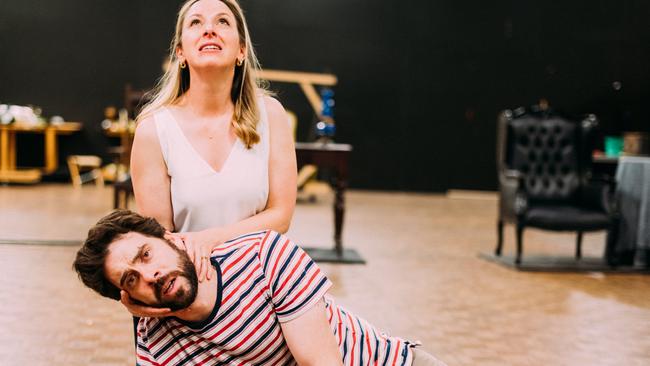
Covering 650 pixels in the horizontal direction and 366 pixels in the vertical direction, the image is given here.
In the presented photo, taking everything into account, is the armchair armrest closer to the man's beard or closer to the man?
the man

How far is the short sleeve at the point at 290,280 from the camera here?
3.85 ft

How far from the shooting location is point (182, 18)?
5.41ft

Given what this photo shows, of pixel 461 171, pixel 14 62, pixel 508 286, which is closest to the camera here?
pixel 508 286

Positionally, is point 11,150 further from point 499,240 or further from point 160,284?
point 160,284

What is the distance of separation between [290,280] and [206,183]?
0.51 meters

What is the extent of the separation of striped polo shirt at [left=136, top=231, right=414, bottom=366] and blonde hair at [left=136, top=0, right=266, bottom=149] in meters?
0.46

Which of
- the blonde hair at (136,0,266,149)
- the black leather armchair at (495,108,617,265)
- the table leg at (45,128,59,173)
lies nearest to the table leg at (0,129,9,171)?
the table leg at (45,128,59,173)

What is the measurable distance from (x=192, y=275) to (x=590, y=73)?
452 inches

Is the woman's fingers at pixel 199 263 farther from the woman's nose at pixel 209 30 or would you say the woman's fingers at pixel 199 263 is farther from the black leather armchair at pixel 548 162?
the black leather armchair at pixel 548 162

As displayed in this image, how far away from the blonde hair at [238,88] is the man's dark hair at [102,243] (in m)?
0.50

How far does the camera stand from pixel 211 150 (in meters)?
1.63

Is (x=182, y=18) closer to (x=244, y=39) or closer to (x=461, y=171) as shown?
(x=244, y=39)

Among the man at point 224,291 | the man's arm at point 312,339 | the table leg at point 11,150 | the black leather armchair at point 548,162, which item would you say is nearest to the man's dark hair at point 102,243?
the man at point 224,291

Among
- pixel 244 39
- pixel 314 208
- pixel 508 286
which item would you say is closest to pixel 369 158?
pixel 314 208
